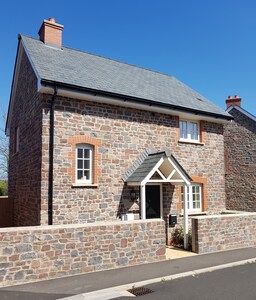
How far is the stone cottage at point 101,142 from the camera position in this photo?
10492 millimetres

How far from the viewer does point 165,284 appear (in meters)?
7.19

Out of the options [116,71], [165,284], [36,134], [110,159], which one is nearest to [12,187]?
[36,134]

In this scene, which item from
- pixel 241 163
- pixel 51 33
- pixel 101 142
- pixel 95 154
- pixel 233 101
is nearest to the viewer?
pixel 95 154

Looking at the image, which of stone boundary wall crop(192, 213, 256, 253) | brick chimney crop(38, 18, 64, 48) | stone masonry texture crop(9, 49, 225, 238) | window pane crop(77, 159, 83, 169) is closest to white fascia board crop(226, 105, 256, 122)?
stone masonry texture crop(9, 49, 225, 238)

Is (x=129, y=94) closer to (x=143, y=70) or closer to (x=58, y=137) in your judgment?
(x=58, y=137)

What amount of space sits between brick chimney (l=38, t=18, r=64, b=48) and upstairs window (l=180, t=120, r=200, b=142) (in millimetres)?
7166

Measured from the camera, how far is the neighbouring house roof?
11.1 metres

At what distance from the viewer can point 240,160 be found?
19234 mm

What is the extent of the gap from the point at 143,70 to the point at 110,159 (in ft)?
26.4

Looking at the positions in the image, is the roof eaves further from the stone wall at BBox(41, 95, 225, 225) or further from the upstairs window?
the upstairs window

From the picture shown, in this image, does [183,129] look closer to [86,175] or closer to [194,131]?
[194,131]

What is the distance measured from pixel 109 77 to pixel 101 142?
141 inches

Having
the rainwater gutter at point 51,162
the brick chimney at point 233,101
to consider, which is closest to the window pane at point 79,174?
the rainwater gutter at point 51,162

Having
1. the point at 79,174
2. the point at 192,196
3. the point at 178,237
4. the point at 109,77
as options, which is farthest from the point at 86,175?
the point at 192,196
